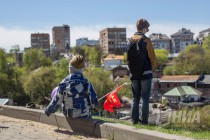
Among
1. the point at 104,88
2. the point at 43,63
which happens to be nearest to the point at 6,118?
the point at 104,88

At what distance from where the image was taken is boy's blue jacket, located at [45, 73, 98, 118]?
5.70m

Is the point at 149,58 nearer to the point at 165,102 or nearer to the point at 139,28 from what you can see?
the point at 139,28

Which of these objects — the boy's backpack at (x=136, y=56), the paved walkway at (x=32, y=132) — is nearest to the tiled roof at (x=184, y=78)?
the paved walkway at (x=32, y=132)

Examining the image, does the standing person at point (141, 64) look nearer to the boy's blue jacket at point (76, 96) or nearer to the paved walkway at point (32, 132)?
the boy's blue jacket at point (76, 96)

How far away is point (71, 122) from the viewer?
5.91 m

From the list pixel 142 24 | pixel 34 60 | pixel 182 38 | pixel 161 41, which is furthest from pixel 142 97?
pixel 182 38

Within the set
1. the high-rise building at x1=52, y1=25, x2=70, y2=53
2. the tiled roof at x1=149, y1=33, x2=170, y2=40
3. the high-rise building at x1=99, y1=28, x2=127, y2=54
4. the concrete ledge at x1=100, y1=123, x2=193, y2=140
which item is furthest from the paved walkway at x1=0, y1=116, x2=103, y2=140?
the high-rise building at x1=52, y1=25, x2=70, y2=53

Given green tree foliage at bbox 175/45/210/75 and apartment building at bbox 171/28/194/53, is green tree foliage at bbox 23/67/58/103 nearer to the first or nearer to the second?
green tree foliage at bbox 175/45/210/75

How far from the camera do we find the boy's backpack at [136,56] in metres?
5.63

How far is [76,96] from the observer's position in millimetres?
5699

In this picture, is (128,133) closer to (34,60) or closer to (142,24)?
(142,24)

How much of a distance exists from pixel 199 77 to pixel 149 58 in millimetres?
53796

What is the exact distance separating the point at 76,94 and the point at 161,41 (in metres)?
158

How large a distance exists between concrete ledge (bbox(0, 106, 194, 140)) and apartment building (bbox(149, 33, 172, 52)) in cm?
15281
